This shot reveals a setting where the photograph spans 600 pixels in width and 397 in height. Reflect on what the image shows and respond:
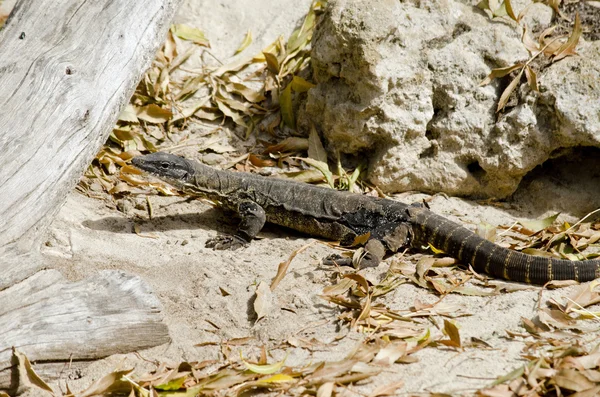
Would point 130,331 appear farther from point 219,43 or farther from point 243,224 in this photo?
point 219,43

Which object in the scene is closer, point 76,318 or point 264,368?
point 264,368

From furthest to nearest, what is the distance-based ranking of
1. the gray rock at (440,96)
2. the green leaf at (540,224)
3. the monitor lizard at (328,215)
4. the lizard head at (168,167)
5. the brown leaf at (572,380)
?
the gray rock at (440,96) < the lizard head at (168,167) < the green leaf at (540,224) < the monitor lizard at (328,215) < the brown leaf at (572,380)

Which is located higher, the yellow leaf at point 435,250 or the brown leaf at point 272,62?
the brown leaf at point 272,62

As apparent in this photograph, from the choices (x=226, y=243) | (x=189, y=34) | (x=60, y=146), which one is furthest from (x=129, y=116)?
(x=60, y=146)

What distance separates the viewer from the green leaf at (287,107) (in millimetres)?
8375

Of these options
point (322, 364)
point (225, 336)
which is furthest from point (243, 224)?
point (322, 364)

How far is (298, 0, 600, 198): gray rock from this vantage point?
24.1 feet

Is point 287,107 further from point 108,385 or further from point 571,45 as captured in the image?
point 108,385

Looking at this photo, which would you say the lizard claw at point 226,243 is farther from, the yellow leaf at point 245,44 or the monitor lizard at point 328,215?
the yellow leaf at point 245,44

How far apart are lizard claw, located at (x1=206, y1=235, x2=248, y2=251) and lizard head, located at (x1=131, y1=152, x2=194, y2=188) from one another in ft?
2.79

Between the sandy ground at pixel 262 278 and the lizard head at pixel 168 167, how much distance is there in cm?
40

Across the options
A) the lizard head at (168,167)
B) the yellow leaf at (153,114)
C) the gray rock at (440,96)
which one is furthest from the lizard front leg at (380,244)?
the yellow leaf at (153,114)

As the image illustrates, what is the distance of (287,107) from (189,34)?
6.25 feet

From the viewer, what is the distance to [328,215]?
712cm
